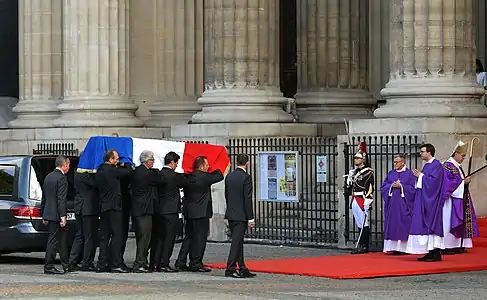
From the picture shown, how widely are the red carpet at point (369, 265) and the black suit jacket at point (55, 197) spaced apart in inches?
91.1

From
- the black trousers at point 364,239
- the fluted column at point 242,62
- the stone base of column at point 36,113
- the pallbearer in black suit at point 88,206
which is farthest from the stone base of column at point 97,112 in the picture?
the pallbearer in black suit at point 88,206

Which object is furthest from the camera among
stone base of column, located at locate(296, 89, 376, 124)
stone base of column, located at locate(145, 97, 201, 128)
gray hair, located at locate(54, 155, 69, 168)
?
stone base of column, located at locate(145, 97, 201, 128)

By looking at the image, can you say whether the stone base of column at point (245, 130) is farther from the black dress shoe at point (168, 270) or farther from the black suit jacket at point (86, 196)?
the black suit jacket at point (86, 196)

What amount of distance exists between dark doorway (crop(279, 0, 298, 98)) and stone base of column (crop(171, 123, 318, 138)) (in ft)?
23.4

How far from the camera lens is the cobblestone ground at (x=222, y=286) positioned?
18.2m

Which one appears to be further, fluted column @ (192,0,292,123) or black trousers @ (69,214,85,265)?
fluted column @ (192,0,292,123)

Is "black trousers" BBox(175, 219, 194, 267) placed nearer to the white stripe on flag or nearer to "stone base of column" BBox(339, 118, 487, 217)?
the white stripe on flag

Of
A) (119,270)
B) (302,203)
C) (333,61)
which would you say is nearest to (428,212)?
(119,270)

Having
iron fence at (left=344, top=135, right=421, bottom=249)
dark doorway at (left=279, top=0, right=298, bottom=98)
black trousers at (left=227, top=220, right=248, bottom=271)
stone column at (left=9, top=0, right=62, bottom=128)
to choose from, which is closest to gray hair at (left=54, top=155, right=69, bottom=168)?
black trousers at (left=227, top=220, right=248, bottom=271)

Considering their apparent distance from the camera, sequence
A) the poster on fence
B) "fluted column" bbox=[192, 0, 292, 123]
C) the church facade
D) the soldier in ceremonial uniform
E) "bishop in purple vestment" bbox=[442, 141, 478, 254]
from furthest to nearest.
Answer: "fluted column" bbox=[192, 0, 292, 123]
the poster on fence
the church facade
the soldier in ceremonial uniform
"bishop in purple vestment" bbox=[442, 141, 478, 254]

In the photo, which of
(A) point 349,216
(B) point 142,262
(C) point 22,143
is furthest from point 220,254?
(C) point 22,143

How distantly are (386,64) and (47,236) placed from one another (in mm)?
10453

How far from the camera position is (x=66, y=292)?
18.6 metres

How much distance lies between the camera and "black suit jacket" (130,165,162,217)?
21375mm
